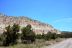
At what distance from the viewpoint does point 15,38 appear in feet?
198

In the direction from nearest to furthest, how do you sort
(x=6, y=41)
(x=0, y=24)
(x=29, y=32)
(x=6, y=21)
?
(x=6, y=41) < (x=29, y=32) < (x=0, y=24) < (x=6, y=21)

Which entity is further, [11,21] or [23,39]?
[11,21]

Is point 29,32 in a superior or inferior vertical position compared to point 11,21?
inferior

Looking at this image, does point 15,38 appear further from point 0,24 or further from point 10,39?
point 0,24

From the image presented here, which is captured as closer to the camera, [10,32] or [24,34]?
[10,32]

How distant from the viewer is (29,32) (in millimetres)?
62625

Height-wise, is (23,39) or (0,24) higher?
(0,24)

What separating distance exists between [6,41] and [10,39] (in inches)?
48.3

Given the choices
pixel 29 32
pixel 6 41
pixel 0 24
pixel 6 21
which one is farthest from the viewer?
pixel 6 21

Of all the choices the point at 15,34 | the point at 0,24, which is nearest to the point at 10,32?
the point at 15,34

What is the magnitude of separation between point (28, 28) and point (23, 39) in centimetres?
395

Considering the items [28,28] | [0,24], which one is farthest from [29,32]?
[0,24]

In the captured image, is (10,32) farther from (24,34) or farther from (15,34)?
(24,34)

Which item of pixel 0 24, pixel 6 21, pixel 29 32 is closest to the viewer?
pixel 29 32
